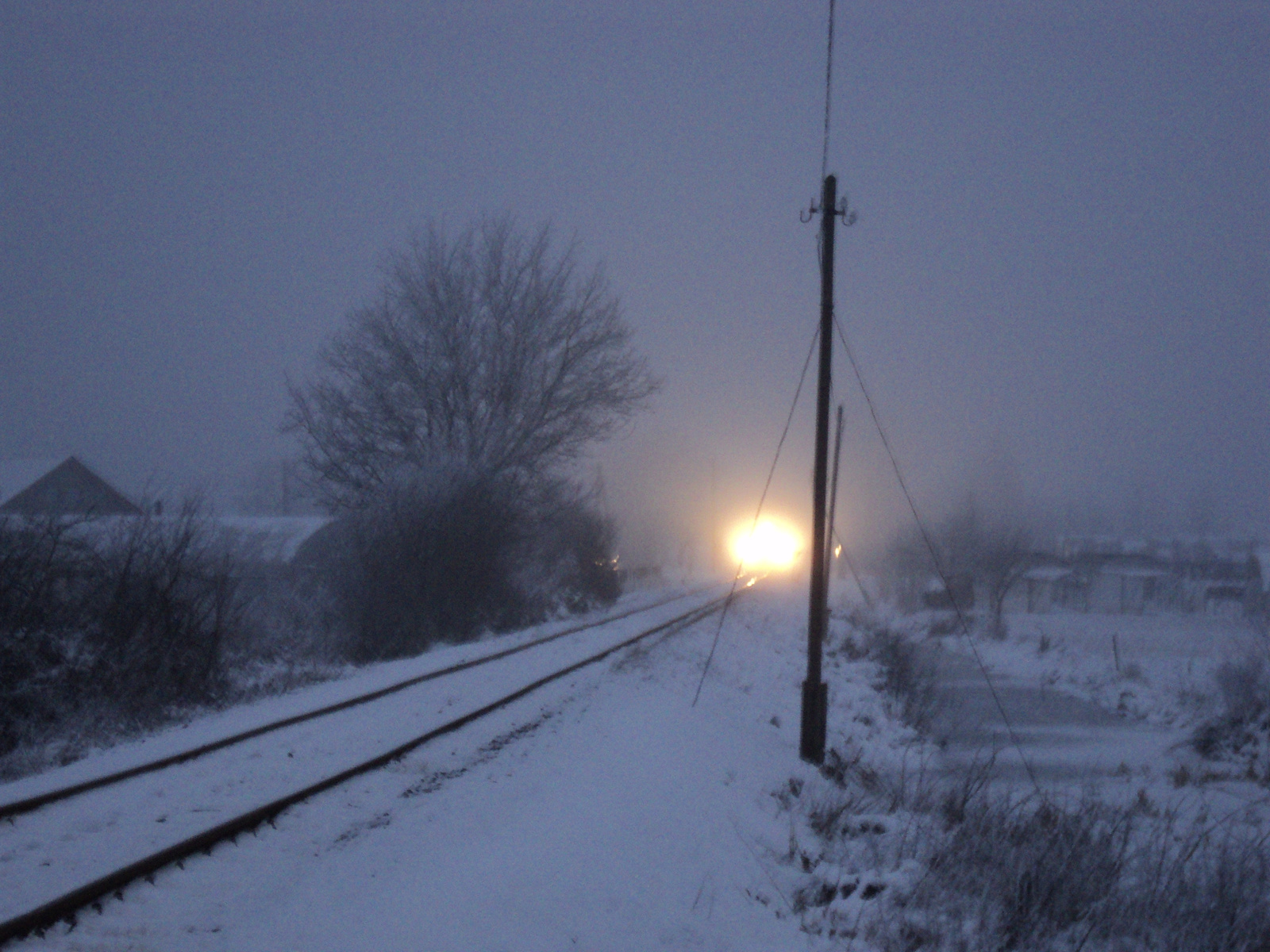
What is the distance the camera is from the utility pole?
12.2 meters

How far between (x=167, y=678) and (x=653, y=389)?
20133 millimetres

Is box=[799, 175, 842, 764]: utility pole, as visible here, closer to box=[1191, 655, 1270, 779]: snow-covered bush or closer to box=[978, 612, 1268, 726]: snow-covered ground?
box=[1191, 655, 1270, 779]: snow-covered bush

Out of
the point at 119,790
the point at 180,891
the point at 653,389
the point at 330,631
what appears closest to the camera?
the point at 180,891

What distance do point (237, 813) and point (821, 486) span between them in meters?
7.84

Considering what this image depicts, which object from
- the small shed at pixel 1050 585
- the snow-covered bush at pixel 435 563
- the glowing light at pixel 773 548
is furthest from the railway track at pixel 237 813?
the glowing light at pixel 773 548

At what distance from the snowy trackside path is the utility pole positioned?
4.58 feet

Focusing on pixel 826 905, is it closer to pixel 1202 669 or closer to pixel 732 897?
pixel 732 897

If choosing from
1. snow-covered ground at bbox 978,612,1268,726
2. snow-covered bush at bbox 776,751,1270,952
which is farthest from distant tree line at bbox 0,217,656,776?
snow-covered ground at bbox 978,612,1268,726

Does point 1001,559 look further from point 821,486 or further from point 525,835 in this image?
point 525,835

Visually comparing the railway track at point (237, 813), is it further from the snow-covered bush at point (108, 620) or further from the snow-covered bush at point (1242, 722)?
the snow-covered bush at point (1242, 722)

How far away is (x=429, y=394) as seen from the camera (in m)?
28.6

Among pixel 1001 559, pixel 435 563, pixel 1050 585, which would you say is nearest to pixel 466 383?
pixel 435 563

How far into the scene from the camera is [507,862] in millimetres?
6250

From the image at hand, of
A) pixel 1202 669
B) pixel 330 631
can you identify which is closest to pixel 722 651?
pixel 330 631
